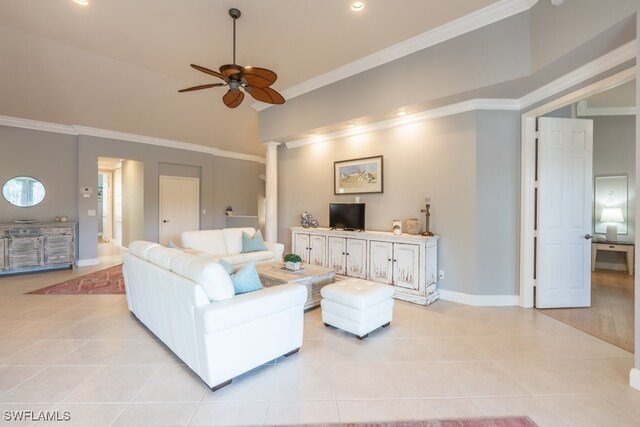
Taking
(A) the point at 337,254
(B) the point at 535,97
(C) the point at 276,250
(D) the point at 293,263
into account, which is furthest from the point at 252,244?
(B) the point at 535,97

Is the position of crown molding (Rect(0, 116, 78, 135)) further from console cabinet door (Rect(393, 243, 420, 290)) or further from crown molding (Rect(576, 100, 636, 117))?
crown molding (Rect(576, 100, 636, 117))

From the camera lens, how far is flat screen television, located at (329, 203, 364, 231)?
15.1ft

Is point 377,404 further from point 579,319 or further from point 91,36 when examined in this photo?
point 91,36

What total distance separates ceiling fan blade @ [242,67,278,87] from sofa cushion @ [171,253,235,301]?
184 centimetres

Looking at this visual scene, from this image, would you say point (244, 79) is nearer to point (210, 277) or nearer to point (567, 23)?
point (210, 277)

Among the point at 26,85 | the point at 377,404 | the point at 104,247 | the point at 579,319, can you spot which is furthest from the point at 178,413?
the point at 104,247

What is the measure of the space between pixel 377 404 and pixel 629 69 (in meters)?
3.44

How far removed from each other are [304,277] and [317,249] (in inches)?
64.1

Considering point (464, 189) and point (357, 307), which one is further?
point (464, 189)

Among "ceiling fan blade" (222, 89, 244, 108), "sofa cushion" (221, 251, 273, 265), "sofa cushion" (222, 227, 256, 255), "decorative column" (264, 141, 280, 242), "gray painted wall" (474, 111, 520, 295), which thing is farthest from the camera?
"decorative column" (264, 141, 280, 242)

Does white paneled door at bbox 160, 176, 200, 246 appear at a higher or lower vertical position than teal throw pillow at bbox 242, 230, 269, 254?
higher

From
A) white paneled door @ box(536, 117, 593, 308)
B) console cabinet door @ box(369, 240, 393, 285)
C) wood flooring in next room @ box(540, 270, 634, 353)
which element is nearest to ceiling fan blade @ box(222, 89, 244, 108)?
console cabinet door @ box(369, 240, 393, 285)

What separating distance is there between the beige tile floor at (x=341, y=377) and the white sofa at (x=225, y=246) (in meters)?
1.65

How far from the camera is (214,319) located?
1.89 meters
